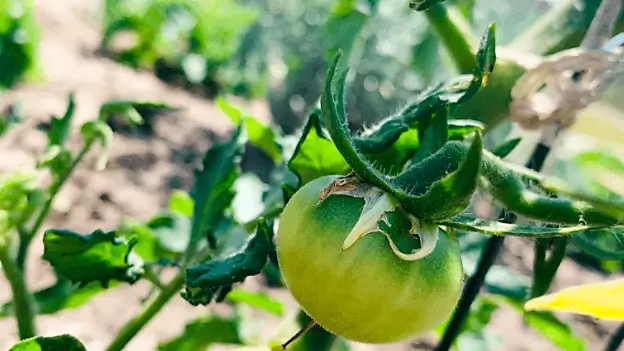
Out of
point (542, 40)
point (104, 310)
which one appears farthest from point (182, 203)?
point (104, 310)

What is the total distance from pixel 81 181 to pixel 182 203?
1319 mm

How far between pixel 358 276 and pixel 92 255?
373 mm

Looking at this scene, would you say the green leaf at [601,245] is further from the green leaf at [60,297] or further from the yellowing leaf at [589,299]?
the green leaf at [60,297]

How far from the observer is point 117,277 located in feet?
2.43

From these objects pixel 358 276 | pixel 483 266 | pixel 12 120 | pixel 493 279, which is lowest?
pixel 493 279

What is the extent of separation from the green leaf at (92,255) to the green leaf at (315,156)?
20cm

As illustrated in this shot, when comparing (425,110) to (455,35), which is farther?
(455,35)

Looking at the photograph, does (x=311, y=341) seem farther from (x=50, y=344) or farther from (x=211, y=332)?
(x=211, y=332)

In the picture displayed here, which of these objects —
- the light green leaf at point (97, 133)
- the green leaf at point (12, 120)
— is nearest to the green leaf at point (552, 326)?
the light green leaf at point (97, 133)

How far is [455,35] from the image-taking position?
2.49ft

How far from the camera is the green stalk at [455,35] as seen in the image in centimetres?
76

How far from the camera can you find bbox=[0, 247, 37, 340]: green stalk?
0.80m

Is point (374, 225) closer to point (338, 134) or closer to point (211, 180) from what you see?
point (338, 134)

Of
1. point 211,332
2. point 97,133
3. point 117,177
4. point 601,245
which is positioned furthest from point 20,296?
point 117,177
